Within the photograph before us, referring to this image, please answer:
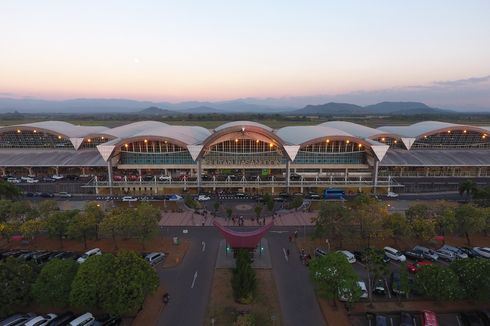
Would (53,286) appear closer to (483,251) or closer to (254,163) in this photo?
(254,163)

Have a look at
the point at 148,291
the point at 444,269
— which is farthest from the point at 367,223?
the point at 148,291

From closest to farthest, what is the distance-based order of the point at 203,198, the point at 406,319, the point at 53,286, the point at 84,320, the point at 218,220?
the point at 84,320 → the point at 53,286 → the point at 406,319 → the point at 218,220 → the point at 203,198

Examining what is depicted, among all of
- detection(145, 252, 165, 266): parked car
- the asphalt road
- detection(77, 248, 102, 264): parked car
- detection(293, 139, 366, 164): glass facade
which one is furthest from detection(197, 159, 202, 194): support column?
detection(77, 248, 102, 264): parked car

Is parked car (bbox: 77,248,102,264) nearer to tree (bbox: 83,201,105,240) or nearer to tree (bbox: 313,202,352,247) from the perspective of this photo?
tree (bbox: 83,201,105,240)

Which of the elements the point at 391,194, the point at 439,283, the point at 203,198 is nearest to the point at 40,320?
the point at 439,283

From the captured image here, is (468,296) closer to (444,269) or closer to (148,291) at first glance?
(444,269)

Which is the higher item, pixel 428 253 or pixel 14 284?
pixel 14 284

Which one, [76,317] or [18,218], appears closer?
[76,317]
